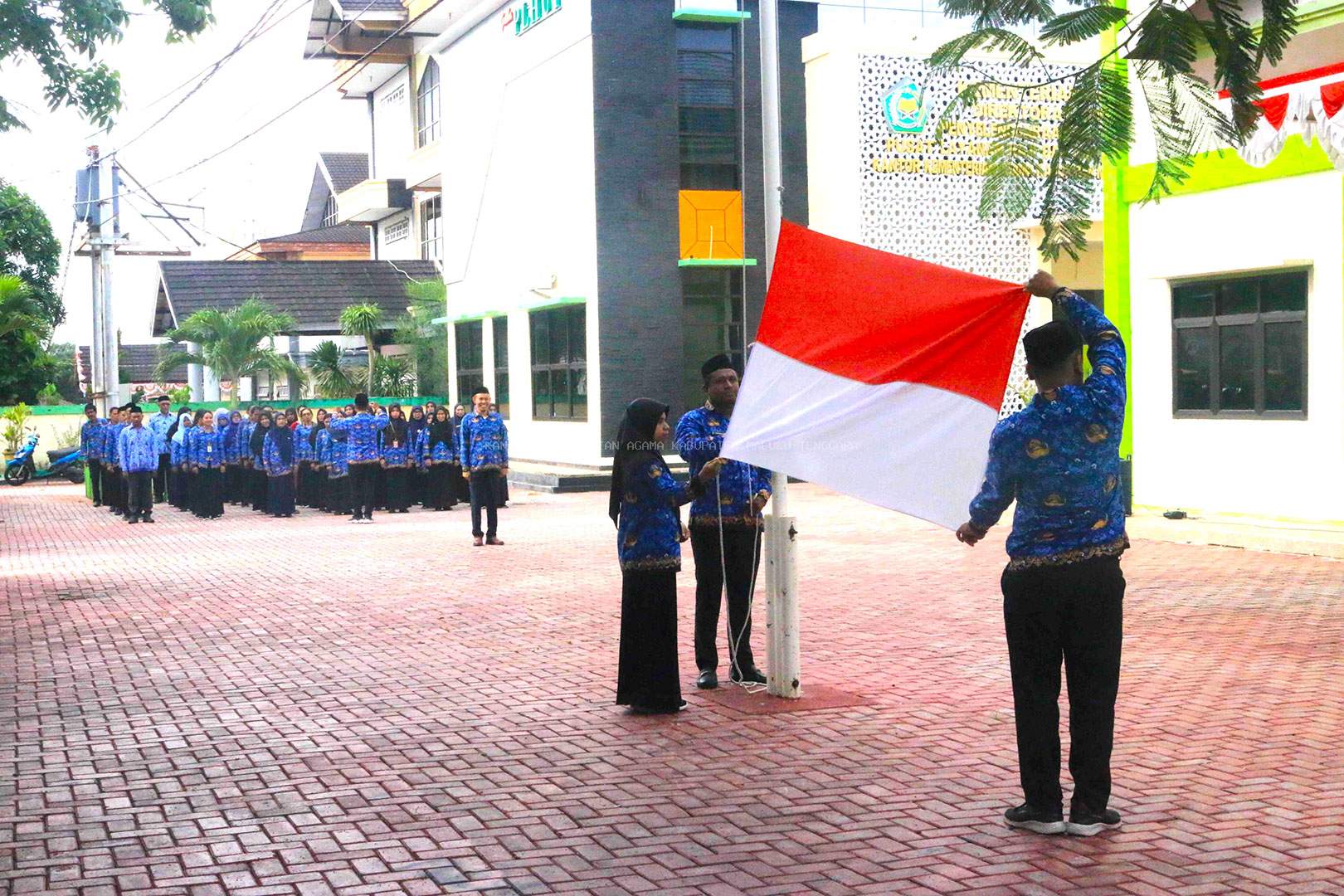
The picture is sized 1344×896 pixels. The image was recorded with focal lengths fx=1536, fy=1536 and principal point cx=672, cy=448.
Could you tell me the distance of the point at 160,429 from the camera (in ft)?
82.1

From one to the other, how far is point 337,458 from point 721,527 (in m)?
17.1

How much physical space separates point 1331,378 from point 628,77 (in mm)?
16505

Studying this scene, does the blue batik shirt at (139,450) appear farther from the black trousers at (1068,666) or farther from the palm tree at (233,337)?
the black trousers at (1068,666)

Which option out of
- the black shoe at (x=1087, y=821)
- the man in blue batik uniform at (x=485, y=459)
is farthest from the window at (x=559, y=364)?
the black shoe at (x=1087, y=821)

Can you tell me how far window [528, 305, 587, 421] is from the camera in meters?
30.2

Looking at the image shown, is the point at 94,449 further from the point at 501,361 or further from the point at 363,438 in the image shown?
the point at 501,361

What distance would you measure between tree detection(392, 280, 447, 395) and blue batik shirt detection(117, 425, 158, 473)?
53.0ft

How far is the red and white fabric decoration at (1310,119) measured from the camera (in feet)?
48.2

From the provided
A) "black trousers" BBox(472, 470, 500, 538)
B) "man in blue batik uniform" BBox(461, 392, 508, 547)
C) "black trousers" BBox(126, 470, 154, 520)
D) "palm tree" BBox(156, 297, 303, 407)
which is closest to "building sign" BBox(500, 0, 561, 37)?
"palm tree" BBox(156, 297, 303, 407)

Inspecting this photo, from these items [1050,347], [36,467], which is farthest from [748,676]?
[36,467]

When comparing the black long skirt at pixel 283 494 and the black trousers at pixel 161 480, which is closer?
the black long skirt at pixel 283 494

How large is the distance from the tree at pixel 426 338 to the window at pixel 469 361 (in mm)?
1822

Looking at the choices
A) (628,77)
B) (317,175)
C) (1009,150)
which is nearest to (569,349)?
(628,77)

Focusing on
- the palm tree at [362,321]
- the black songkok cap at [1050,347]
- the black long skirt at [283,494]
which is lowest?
the black long skirt at [283,494]
